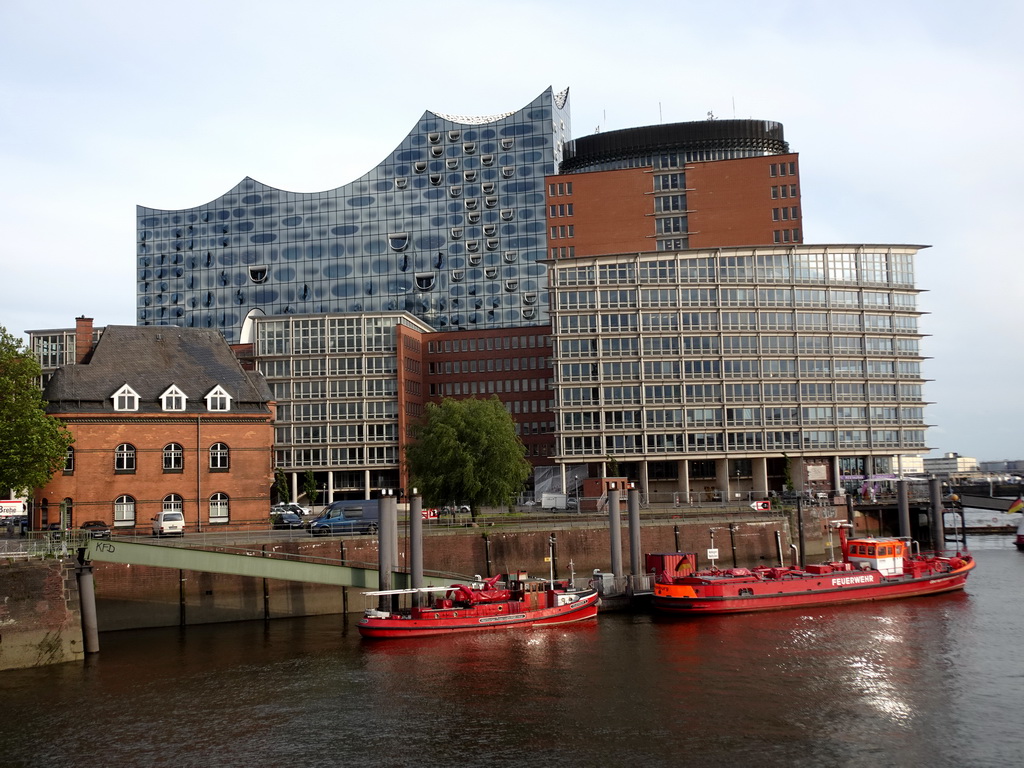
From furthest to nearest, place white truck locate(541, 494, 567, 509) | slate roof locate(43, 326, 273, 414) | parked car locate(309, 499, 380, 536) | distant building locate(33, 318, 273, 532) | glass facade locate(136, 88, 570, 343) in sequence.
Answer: glass facade locate(136, 88, 570, 343) → white truck locate(541, 494, 567, 509) → slate roof locate(43, 326, 273, 414) → parked car locate(309, 499, 380, 536) → distant building locate(33, 318, 273, 532)

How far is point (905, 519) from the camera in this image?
8019 cm

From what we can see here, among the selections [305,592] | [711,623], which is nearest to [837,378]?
[711,623]

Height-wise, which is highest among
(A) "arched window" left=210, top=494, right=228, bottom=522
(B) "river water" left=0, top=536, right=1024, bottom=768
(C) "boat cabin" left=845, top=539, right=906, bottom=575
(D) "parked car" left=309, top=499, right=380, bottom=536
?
(A) "arched window" left=210, top=494, right=228, bottom=522

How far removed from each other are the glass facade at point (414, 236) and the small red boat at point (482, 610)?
11321 centimetres

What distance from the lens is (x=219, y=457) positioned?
69688 millimetres

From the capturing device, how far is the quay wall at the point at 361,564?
58000mm

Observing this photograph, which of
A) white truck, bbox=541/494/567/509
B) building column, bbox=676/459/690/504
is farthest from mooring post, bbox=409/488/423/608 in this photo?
building column, bbox=676/459/690/504

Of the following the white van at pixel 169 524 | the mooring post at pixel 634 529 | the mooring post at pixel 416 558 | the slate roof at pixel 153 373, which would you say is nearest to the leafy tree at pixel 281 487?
the slate roof at pixel 153 373

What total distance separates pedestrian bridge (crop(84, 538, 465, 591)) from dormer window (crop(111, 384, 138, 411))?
52.2 ft

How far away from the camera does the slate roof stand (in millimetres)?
67625

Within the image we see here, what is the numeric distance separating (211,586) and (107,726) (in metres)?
23.0

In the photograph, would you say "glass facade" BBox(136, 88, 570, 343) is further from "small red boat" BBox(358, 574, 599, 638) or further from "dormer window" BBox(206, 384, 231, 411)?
"small red boat" BBox(358, 574, 599, 638)

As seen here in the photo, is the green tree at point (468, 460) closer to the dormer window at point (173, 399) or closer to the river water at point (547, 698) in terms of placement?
the dormer window at point (173, 399)

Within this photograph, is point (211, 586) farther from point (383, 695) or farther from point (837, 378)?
point (837, 378)
